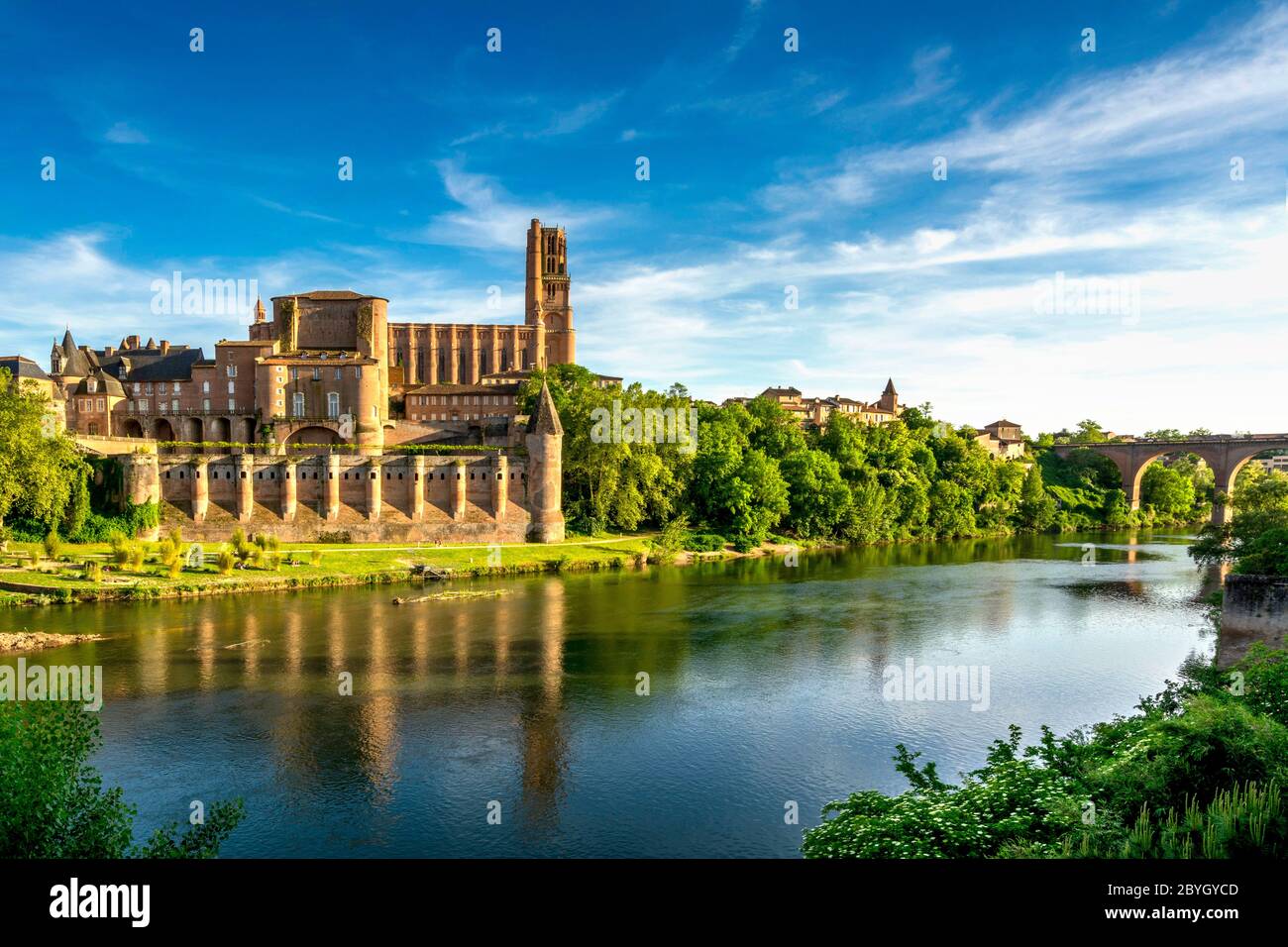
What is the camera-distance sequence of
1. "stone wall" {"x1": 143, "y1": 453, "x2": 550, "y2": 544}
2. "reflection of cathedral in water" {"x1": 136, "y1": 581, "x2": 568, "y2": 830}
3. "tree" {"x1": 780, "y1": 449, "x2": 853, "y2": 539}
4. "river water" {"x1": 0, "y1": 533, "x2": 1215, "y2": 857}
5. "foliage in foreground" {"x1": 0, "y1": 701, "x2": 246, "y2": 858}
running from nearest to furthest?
"foliage in foreground" {"x1": 0, "y1": 701, "x2": 246, "y2": 858} → "river water" {"x1": 0, "y1": 533, "x2": 1215, "y2": 857} → "reflection of cathedral in water" {"x1": 136, "y1": 581, "x2": 568, "y2": 830} → "stone wall" {"x1": 143, "y1": 453, "x2": 550, "y2": 544} → "tree" {"x1": 780, "y1": 449, "x2": 853, "y2": 539}

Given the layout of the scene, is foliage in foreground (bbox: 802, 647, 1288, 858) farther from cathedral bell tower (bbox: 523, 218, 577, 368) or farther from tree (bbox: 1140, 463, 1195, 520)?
tree (bbox: 1140, 463, 1195, 520)

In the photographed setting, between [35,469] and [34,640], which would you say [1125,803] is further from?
[35,469]

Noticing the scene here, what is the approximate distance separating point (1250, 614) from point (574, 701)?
18.5 metres

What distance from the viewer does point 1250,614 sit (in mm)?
22422

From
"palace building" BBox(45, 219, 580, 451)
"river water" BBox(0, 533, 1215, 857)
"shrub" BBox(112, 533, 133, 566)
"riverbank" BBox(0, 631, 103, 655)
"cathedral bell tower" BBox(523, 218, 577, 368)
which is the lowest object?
"river water" BBox(0, 533, 1215, 857)

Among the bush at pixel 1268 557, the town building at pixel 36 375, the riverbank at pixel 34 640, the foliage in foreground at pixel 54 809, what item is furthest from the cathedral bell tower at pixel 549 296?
the foliage in foreground at pixel 54 809

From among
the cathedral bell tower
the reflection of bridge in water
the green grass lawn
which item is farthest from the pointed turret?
the green grass lawn

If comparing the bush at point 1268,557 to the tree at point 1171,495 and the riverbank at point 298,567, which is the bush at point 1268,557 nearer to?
the riverbank at point 298,567

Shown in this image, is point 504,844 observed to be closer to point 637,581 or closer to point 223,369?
point 637,581

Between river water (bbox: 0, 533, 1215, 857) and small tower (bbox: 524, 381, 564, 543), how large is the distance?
1084 cm

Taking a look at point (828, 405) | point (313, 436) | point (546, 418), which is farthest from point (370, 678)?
point (828, 405)

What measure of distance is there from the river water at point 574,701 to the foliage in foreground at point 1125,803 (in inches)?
Result: 145

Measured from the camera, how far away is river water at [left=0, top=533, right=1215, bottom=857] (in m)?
16.8
